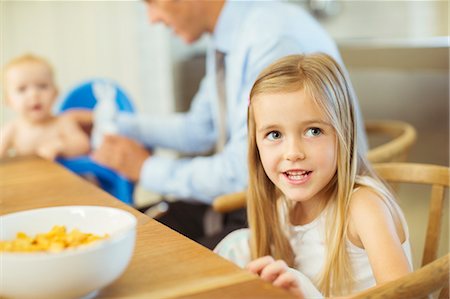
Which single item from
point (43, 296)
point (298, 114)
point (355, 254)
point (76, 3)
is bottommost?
point (355, 254)

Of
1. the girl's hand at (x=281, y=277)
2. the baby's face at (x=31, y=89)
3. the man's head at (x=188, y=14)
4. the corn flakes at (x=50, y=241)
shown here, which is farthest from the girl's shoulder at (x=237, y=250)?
the baby's face at (x=31, y=89)

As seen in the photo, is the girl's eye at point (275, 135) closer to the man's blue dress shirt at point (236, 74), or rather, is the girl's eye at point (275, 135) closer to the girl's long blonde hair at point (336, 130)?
the girl's long blonde hair at point (336, 130)

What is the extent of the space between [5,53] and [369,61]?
5.26 feet

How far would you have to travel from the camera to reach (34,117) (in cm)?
255

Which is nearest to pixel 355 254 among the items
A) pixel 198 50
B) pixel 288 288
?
pixel 288 288

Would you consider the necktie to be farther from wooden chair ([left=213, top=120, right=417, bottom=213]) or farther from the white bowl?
the white bowl

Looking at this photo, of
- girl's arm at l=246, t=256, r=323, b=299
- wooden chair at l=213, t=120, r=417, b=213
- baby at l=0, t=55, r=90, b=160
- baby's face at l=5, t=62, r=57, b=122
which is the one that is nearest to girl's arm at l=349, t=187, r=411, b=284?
girl's arm at l=246, t=256, r=323, b=299

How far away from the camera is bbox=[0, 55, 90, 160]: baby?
97.1 inches

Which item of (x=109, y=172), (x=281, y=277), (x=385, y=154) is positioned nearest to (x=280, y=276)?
(x=281, y=277)

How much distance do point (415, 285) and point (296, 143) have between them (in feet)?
1.01

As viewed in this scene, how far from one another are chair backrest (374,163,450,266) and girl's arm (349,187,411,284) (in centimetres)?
21

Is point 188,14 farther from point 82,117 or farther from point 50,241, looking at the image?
Answer: point 50,241

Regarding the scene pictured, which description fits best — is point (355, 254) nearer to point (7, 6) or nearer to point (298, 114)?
point (298, 114)

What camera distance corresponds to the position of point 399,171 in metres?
1.31
